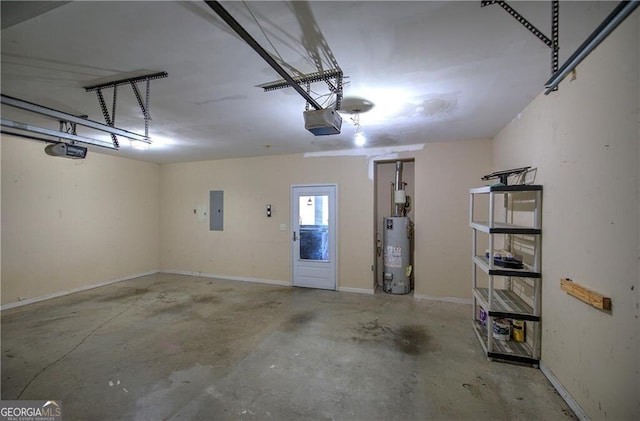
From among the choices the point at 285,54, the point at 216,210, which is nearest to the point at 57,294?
the point at 216,210

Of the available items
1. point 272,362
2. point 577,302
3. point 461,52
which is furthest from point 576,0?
point 272,362

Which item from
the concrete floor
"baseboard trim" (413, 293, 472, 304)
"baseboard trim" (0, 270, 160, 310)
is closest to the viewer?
the concrete floor

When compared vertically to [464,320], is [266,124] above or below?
above

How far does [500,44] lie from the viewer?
1.67 meters

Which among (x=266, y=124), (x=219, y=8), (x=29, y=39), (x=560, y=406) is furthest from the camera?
(x=266, y=124)

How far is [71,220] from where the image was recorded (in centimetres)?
458

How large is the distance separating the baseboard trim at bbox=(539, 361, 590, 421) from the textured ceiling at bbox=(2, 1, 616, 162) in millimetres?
2325

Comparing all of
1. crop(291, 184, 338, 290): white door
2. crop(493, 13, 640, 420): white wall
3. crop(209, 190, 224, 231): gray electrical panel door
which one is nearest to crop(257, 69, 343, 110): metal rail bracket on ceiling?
crop(493, 13, 640, 420): white wall

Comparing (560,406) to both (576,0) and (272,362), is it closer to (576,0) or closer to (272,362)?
(272,362)

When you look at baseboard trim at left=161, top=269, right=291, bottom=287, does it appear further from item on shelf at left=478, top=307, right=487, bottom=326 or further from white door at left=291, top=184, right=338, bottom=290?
item on shelf at left=478, top=307, right=487, bottom=326

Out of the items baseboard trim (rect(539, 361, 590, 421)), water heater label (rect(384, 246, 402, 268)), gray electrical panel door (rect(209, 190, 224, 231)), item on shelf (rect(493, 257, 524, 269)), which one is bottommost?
baseboard trim (rect(539, 361, 590, 421))

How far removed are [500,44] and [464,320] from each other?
305 centimetres

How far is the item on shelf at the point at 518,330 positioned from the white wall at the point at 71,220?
Answer: 634 cm

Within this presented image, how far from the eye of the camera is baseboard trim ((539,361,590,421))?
1.79 m
